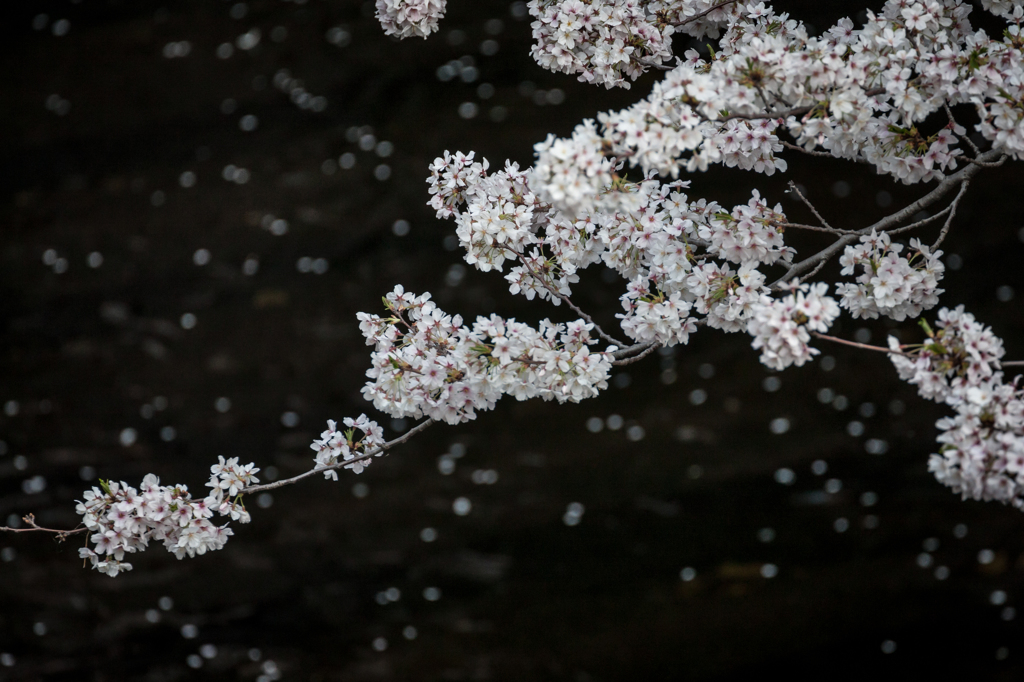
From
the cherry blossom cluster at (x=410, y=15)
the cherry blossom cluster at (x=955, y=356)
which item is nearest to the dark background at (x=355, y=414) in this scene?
the cherry blossom cluster at (x=410, y=15)

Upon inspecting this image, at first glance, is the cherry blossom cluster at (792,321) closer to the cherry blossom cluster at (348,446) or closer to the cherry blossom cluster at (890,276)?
the cherry blossom cluster at (890,276)

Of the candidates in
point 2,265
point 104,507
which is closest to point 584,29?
point 104,507

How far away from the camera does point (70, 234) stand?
187 centimetres

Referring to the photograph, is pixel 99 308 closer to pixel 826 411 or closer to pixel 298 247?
pixel 298 247

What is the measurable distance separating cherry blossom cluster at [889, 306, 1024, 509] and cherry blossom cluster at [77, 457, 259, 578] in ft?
2.23

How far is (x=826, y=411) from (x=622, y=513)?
21.0 inches

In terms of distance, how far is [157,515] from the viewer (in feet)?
2.73

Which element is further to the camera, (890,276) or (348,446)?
(348,446)

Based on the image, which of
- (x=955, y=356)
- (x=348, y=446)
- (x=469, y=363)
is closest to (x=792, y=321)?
(x=955, y=356)

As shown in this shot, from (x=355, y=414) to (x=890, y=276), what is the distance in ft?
4.34

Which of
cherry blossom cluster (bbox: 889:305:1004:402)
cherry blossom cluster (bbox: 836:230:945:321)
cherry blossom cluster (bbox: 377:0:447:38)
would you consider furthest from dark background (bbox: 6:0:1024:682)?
cherry blossom cluster (bbox: 889:305:1004:402)

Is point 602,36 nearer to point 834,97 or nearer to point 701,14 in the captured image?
point 701,14

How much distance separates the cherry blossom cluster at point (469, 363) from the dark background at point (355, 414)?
99 centimetres

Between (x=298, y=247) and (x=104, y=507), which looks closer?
(x=104, y=507)
